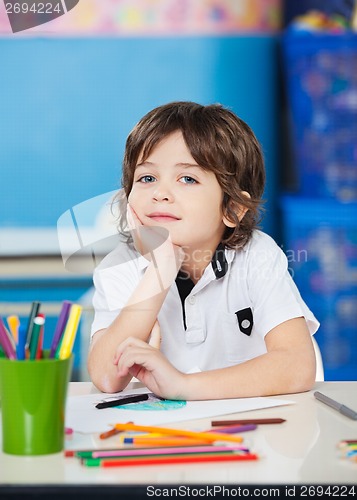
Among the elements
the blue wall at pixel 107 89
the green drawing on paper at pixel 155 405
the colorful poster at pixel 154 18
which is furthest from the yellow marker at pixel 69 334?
the colorful poster at pixel 154 18

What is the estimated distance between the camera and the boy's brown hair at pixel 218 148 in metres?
1.11

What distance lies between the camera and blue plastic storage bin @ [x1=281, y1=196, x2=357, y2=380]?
6.95ft

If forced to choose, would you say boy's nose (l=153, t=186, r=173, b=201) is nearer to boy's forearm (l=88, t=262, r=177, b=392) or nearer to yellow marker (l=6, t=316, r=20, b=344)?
boy's forearm (l=88, t=262, r=177, b=392)

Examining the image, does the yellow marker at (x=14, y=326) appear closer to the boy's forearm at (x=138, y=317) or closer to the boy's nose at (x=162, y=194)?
the boy's forearm at (x=138, y=317)

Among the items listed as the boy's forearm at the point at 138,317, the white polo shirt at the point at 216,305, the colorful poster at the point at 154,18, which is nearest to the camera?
the boy's forearm at the point at 138,317

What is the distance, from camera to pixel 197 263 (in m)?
1.17

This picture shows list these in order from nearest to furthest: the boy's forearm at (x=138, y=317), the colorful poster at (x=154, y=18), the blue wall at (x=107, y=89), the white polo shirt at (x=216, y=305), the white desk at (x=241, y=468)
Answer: the white desk at (x=241, y=468)
the boy's forearm at (x=138, y=317)
the white polo shirt at (x=216, y=305)
the blue wall at (x=107, y=89)
the colorful poster at (x=154, y=18)

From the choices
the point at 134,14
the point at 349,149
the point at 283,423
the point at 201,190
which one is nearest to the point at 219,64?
the point at 134,14

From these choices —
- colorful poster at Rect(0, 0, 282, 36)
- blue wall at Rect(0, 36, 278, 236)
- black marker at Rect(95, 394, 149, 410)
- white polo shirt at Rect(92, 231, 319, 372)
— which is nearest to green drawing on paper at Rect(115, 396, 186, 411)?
black marker at Rect(95, 394, 149, 410)

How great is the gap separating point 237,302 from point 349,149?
110 cm

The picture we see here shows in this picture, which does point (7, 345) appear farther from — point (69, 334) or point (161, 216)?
point (161, 216)

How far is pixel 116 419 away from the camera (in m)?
0.78

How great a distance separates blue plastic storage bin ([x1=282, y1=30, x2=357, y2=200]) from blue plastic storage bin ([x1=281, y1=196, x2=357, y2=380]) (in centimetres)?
7

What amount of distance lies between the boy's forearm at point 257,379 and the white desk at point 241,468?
11cm
